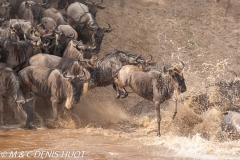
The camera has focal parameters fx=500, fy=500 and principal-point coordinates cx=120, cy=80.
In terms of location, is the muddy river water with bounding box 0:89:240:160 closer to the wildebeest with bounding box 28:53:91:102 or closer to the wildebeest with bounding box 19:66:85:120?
the wildebeest with bounding box 19:66:85:120

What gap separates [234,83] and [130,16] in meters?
7.80

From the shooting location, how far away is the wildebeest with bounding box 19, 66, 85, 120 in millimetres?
10992

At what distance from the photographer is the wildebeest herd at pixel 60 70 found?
1063 cm

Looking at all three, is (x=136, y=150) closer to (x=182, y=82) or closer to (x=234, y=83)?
(x=182, y=82)

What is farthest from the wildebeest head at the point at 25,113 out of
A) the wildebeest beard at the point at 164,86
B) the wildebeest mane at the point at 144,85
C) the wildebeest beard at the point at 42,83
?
the wildebeest beard at the point at 164,86

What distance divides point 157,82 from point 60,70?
2261 millimetres

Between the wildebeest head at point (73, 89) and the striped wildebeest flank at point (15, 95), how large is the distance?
848mm

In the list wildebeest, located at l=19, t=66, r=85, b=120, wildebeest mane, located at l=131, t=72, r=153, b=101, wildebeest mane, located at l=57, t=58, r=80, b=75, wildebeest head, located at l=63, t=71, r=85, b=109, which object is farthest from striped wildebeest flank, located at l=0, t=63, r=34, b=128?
wildebeest mane, located at l=131, t=72, r=153, b=101

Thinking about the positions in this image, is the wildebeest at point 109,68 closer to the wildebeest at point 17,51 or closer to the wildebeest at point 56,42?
the wildebeest at point 56,42

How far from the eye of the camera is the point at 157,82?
34.6 ft

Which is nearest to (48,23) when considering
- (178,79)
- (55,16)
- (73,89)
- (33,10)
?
(33,10)

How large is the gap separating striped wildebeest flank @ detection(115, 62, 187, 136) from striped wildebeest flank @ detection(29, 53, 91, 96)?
935 mm

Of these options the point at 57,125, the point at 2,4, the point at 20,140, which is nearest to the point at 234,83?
the point at 57,125

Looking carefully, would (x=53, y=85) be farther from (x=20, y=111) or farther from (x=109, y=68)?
(x=109, y=68)
